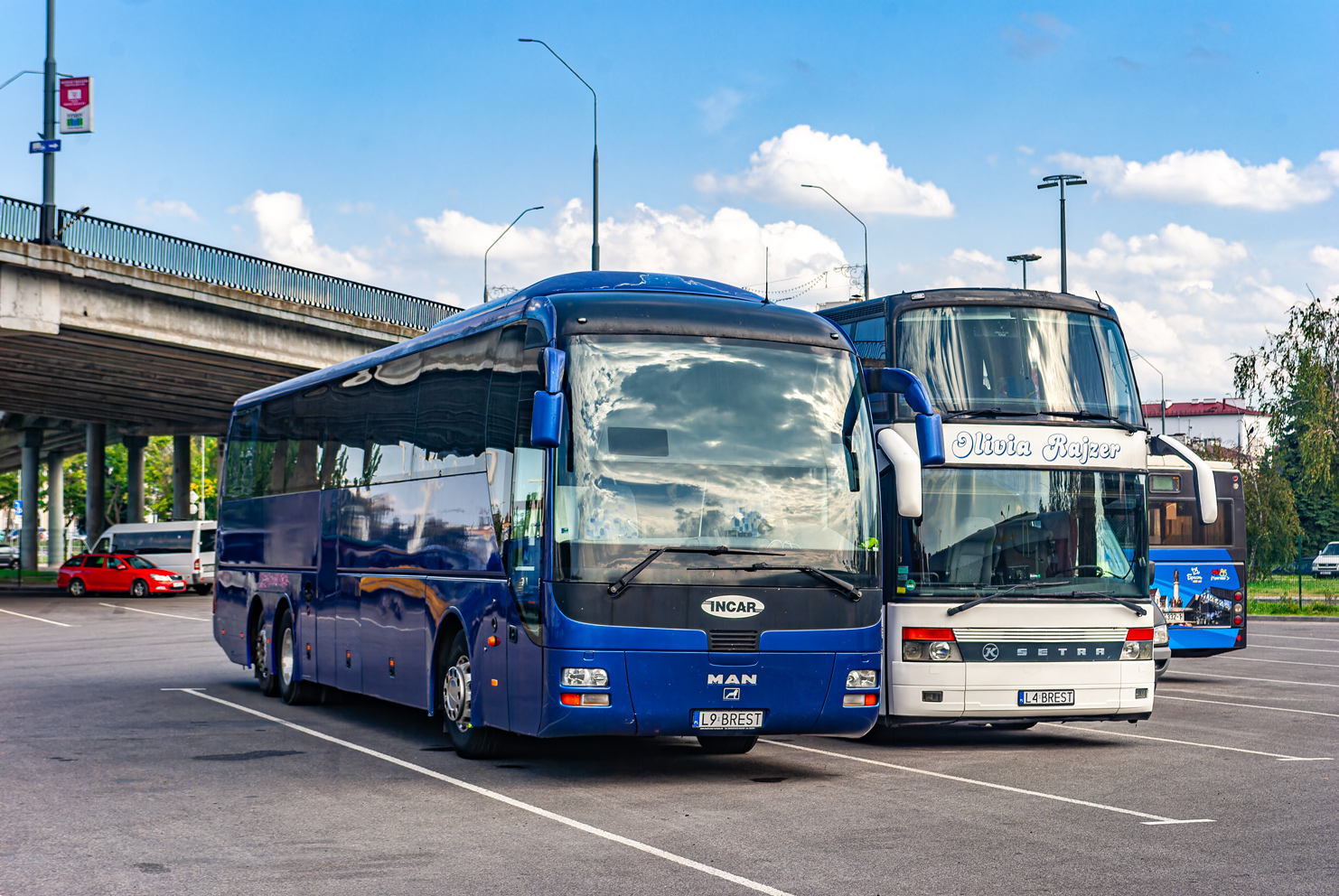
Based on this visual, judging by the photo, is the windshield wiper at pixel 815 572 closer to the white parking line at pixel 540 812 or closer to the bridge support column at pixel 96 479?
the white parking line at pixel 540 812

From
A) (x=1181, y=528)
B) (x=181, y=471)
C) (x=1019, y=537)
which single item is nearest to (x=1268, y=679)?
(x=1181, y=528)

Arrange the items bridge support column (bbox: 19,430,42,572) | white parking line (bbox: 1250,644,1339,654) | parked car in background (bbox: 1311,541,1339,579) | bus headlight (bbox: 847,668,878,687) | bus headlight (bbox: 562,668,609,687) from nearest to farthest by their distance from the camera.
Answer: bus headlight (bbox: 562,668,609,687)
bus headlight (bbox: 847,668,878,687)
white parking line (bbox: 1250,644,1339,654)
parked car in background (bbox: 1311,541,1339,579)
bridge support column (bbox: 19,430,42,572)

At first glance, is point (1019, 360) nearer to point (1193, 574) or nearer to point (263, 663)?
point (1193, 574)

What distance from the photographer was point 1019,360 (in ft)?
43.0

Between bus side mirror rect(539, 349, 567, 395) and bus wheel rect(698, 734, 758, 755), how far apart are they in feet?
12.0

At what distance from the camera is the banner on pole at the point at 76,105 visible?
1362 inches

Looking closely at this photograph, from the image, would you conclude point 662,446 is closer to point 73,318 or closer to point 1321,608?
point 73,318

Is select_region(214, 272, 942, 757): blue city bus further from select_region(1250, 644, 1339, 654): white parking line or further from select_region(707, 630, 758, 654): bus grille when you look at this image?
select_region(1250, 644, 1339, 654): white parking line

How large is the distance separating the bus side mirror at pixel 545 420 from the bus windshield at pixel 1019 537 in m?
3.70

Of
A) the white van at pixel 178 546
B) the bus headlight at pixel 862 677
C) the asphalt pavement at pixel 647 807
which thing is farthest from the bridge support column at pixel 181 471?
the bus headlight at pixel 862 677

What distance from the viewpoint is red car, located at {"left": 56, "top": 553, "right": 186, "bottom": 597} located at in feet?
164

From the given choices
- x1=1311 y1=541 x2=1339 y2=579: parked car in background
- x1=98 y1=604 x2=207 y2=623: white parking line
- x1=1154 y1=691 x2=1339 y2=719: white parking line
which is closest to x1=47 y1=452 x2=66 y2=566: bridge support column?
x1=98 y1=604 x2=207 y2=623: white parking line

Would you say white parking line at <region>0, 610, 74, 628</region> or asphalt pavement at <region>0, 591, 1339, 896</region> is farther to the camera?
white parking line at <region>0, 610, 74, 628</region>

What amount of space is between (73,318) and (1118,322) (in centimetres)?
2660
